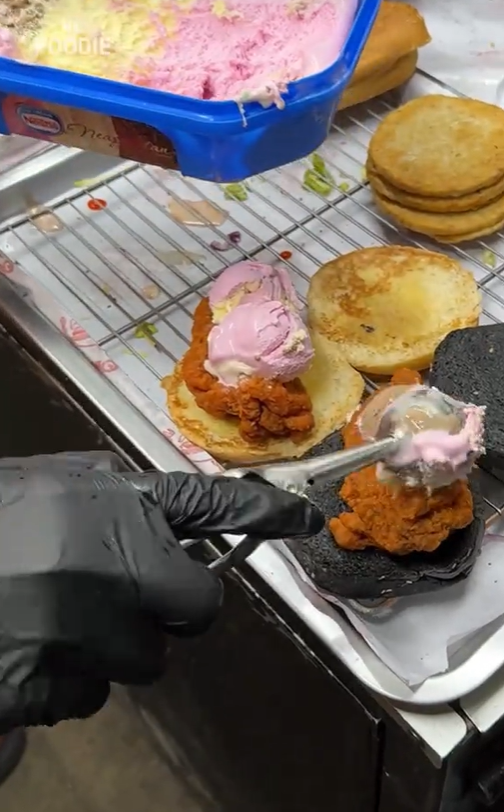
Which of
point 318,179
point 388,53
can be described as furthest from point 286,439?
point 388,53

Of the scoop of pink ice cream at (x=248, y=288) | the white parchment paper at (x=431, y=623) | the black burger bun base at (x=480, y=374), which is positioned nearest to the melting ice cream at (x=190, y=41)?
the scoop of pink ice cream at (x=248, y=288)

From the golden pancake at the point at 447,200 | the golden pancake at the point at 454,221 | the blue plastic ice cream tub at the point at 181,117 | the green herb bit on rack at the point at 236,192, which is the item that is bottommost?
the green herb bit on rack at the point at 236,192

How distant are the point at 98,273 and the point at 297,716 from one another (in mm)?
508

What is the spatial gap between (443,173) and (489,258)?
11 centimetres

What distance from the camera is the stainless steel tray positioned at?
0.95m

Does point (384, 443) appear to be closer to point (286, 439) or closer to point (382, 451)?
point (382, 451)

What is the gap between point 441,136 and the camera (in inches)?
43.3

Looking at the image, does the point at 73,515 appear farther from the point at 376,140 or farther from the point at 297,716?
the point at 376,140

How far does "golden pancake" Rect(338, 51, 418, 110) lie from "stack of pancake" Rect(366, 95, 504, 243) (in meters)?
0.08

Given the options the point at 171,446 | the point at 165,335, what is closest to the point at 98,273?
the point at 165,335

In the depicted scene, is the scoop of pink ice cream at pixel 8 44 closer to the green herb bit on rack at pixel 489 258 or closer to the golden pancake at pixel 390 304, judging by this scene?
the golden pancake at pixel 390 304

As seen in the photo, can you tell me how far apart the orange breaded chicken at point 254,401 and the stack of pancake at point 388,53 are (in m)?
0.44

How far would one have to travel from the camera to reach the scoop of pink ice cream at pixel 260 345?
841mm

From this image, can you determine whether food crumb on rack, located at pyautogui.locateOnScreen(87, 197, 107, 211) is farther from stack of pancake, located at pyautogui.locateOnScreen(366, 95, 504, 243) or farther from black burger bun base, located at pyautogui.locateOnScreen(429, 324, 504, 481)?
black burger bun base, located at pyautogui.locateOnScreen(429, 324, 504, 481)
